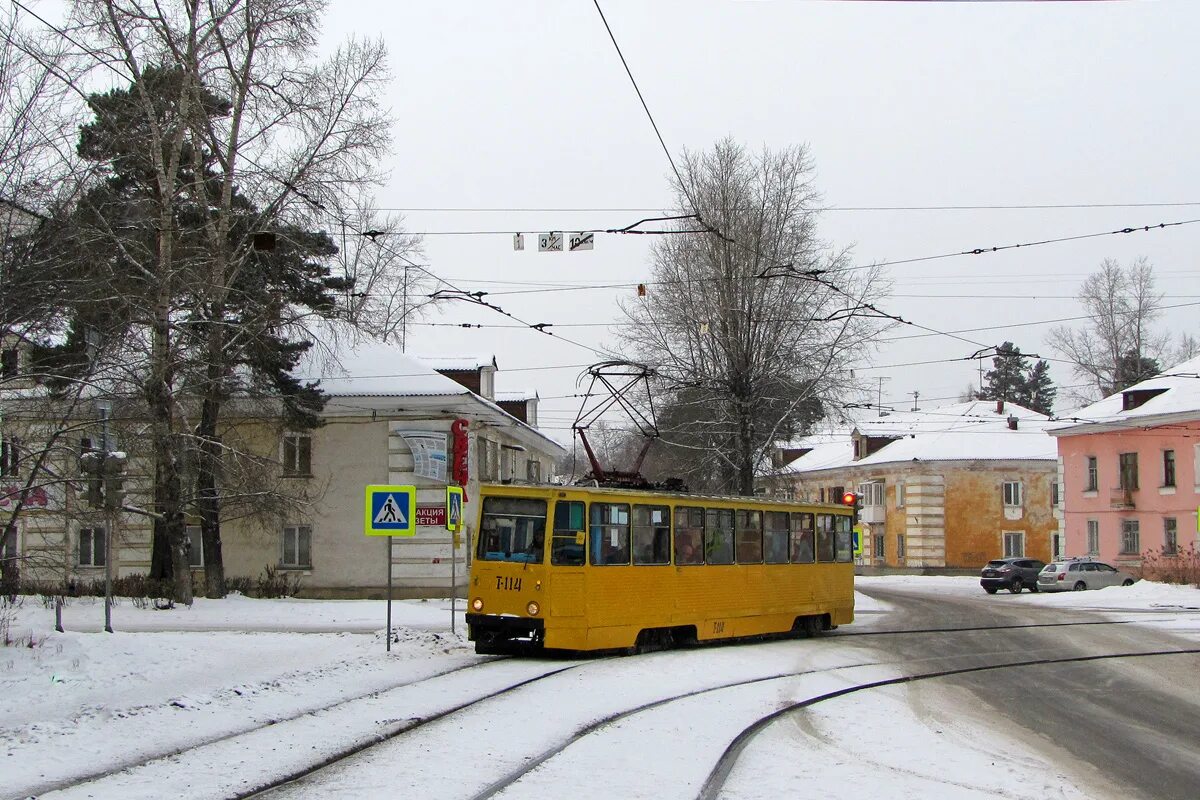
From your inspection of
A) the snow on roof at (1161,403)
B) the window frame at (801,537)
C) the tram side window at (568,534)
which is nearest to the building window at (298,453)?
the window frame at (801,537)

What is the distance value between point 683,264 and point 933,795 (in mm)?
30663

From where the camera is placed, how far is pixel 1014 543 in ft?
217

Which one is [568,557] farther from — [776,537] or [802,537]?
[802,537]

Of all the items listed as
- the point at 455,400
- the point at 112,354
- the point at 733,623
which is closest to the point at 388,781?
the point at 112,354

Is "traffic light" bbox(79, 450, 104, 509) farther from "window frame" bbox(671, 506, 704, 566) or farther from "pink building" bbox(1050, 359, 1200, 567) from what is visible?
"pink building" bbox(1050, 359, 1200, 567)

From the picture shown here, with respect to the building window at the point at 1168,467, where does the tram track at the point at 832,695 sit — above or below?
below

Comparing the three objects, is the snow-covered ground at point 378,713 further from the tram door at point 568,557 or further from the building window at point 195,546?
the building window at point 195,546

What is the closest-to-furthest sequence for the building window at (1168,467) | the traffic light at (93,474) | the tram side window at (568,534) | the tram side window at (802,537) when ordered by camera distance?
the traffic light at (93,474), the tram side window at (568,534), the tram side window at (802,537), the building window at (1168,467)

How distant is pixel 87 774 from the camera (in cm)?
897

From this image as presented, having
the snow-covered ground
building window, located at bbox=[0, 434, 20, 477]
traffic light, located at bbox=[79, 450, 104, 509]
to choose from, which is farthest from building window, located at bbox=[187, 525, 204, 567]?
building window, located at bbox=[0, 434, 20, 477]

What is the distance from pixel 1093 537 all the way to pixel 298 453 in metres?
36.2

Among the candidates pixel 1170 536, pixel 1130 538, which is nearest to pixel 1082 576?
pixel 1170 536

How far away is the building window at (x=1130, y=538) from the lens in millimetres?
52312

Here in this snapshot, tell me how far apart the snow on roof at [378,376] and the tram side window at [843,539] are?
37.9 feet
